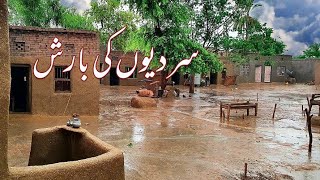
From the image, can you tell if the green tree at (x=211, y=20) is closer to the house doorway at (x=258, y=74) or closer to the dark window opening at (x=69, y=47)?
the dark window opening at (x=69, y=47)

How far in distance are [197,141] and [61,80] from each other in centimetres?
757

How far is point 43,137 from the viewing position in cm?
709

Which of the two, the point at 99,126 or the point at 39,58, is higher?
the point at 39,58

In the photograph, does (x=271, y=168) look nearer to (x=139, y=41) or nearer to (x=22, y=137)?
(x=22, y=137)

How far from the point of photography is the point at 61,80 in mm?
16641

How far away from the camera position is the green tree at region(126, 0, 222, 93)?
83.1ft

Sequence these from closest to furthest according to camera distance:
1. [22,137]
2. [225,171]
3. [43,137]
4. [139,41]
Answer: [43,137]
[225,171]
[22,137]
[139,41]

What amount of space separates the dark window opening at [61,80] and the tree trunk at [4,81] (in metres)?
12.9

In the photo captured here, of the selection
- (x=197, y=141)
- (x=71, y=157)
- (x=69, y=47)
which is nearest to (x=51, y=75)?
(x=69, y=47)

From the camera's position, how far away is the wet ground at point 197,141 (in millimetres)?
9266

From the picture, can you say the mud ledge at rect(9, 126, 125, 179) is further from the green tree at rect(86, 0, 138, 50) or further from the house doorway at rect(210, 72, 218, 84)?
the house doorway at rect(210, 72, 218, 84)

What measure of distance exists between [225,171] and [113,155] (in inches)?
182

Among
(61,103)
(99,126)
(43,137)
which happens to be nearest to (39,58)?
(61,103)

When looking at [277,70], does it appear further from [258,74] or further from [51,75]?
[51,75]
